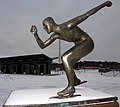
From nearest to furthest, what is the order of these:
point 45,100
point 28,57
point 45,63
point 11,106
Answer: point 11,106, point 45,100, point 45,63, point 28,57

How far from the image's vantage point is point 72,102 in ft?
7.82

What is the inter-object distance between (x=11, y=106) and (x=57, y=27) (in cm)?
112

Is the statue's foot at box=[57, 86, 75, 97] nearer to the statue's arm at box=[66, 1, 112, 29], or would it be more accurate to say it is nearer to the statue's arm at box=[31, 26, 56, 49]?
the statue's arm at box=[31, 26, 56, 49]

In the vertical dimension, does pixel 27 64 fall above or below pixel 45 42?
above

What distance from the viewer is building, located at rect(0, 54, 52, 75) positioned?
2375 centimetres

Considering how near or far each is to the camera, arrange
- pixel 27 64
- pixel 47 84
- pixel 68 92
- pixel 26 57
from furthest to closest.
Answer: pixel 26 57 → pixel 27 64 → pixel 47 84 → pixel 68 92

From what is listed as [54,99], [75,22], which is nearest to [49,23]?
[75,22]

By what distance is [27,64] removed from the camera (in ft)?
82.4

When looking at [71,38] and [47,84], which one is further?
[47,84]

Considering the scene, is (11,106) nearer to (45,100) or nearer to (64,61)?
(45,100)

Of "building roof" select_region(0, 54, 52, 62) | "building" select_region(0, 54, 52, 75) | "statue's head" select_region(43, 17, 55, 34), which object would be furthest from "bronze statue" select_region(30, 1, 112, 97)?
"building roof" select_region(0, 54, 52, 62)

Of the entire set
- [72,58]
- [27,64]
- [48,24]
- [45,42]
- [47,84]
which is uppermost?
[27,64]

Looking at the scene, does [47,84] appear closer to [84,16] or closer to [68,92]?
[68,92]

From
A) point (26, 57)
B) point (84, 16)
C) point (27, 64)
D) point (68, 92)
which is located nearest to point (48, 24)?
point (84, 16)
